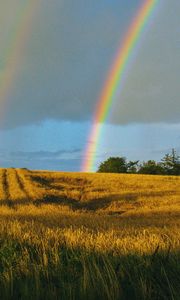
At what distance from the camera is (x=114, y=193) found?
41.0m

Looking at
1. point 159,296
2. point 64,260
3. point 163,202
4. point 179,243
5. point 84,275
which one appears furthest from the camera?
point 163,202

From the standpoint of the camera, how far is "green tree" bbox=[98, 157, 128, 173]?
108 m

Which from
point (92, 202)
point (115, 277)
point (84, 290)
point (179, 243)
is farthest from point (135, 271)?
point (92, 202)

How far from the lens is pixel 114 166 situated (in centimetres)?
10894

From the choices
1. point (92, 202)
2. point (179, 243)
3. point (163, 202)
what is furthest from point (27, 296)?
point (92, 202)

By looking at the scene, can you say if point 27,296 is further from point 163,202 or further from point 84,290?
point 163,202

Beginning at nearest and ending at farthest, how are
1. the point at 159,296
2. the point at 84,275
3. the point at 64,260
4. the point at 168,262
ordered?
the point at 159,296
the point at 84,275
the point at 168,262
the point at 64,260

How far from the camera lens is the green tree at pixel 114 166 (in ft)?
353

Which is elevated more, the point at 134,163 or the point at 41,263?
the point at 134,163

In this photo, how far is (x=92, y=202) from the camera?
3744 cm

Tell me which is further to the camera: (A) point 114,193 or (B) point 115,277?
(A) point 114,193

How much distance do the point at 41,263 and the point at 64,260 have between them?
1.24 feet

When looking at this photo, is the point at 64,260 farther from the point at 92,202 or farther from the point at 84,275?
the point at 92,202

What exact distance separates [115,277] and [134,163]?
10273 centimetres
